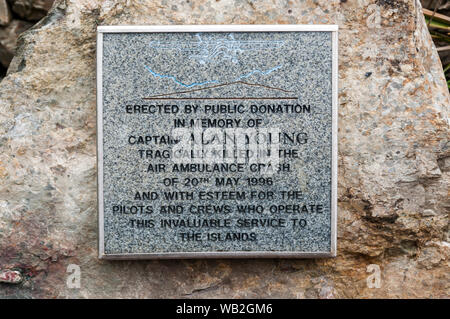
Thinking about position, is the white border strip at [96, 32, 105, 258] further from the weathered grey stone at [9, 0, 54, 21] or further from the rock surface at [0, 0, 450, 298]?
the weathered grey stone at [9, 0, 54, 21]

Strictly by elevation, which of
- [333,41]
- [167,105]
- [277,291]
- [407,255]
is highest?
[333,41]

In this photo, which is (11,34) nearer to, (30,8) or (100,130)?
(30,8)

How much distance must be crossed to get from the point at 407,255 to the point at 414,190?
0.33m

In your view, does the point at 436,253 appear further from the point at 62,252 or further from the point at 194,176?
the point at 62,252

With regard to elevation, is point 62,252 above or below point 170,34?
below

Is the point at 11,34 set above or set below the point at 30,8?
below

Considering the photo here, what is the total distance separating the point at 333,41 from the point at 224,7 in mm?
545

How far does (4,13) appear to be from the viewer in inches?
133

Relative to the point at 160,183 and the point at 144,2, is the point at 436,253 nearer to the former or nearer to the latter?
the point at 160,183

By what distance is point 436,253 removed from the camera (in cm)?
218

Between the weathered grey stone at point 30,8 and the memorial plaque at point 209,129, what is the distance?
5.40ft

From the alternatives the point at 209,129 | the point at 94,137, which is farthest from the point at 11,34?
the point at 209,129

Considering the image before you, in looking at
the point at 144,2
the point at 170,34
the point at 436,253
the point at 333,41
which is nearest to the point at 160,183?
the point at 170,34

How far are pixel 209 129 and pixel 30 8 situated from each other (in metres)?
2.17
